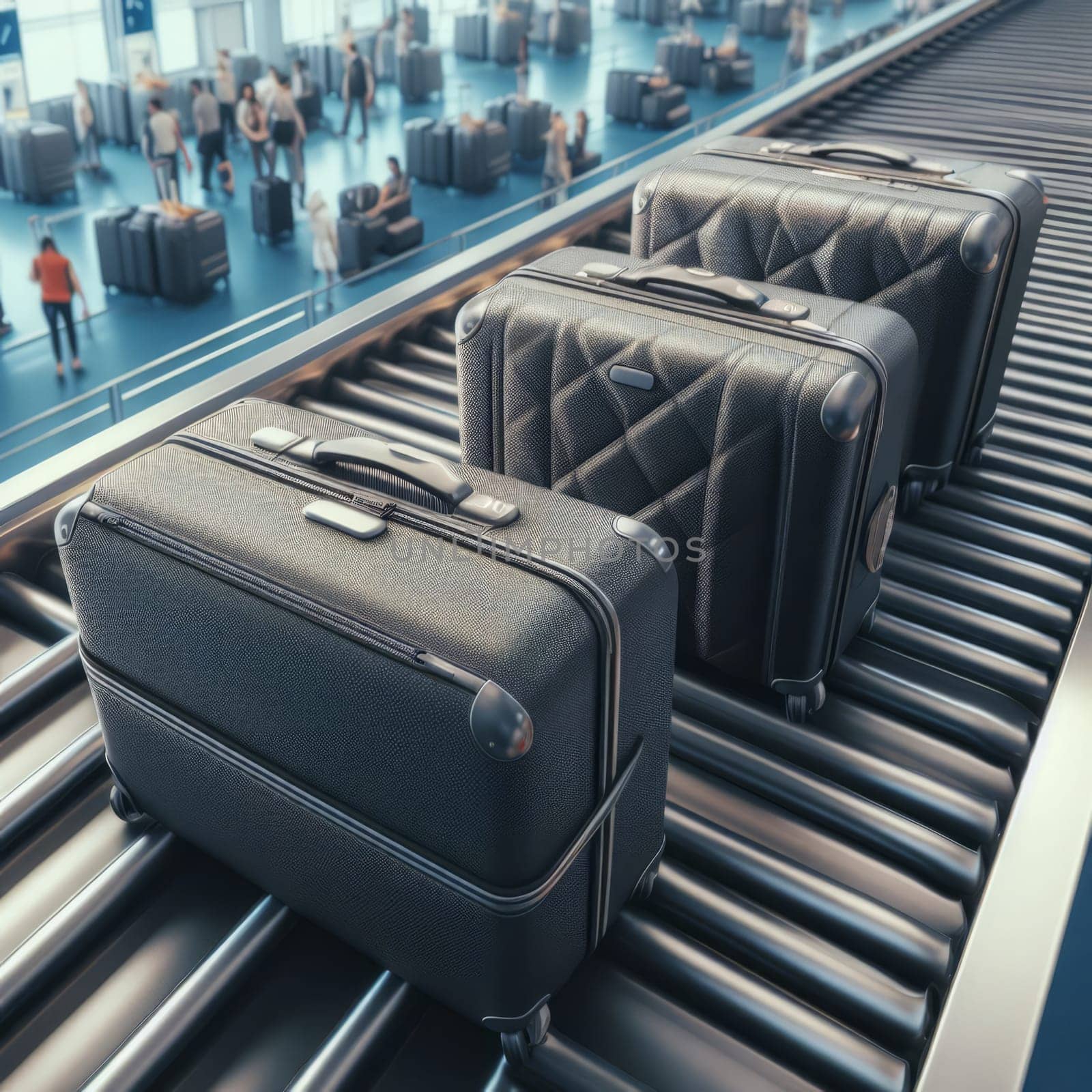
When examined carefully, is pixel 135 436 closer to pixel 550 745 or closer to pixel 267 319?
pixel 550 745

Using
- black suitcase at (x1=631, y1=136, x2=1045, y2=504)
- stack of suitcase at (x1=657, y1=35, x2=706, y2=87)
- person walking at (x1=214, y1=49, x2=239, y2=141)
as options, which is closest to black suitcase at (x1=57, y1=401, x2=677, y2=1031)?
black suitcase at (x1=631, y1=136, x2=1045, y2=504)

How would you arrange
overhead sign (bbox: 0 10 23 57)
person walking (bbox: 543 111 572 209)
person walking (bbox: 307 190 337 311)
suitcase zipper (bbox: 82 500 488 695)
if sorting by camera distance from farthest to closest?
overhead sign (bbox: 0 10 23 57) < person walking (bbox: 543 111 572 209) < person walking (bbox: 307 190 337 311) < suitcase zipper (bbox: 82 500 488 695)

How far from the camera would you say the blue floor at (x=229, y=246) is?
7160 mm

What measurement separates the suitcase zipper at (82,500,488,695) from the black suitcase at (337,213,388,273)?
811 cm

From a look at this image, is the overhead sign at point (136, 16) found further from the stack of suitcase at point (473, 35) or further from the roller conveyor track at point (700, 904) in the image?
the roller conveyor track at point (700, 904)

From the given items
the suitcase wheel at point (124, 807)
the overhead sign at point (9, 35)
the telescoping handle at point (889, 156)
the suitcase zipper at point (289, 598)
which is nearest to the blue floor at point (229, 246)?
the overhead sign at point (9, 35)

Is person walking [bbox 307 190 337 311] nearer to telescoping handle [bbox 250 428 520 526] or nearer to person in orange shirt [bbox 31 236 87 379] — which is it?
person in orange shirt [bbox 31 236 87 379]

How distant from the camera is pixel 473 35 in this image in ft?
59.3

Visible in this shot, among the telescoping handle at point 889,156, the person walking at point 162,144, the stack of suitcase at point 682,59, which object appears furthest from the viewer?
the stack of suitcase at point 682,59

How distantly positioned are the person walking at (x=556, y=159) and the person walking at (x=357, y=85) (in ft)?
11.6

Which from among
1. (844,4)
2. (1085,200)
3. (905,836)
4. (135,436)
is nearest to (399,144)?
(1085,200)

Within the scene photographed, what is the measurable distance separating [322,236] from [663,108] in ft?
22.7

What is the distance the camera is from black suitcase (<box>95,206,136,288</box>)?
8.49m

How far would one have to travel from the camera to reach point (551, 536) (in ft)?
4.58
